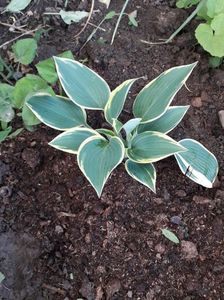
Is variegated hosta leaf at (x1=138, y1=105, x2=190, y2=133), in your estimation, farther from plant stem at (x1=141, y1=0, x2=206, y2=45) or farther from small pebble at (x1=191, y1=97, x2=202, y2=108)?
plant stem at (x1=141, y1=0, x2=206, y2=45)

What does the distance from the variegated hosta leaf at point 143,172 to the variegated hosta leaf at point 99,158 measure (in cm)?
10

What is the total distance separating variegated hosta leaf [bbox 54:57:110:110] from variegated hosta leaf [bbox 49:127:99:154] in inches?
3.1

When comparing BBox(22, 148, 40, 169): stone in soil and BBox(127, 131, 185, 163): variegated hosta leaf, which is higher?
BBox(127, 131, 185, 163): variegated hosta leaf

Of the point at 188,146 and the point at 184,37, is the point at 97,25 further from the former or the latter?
the point at 188,146

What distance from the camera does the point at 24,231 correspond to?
1554 mm

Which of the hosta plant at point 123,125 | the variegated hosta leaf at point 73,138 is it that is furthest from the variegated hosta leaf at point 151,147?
the variegated hosta leaf at point 73,138

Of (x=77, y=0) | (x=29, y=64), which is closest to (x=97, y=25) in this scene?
(x=77, y=0)

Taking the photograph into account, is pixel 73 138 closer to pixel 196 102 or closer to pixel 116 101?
pixel 116 101

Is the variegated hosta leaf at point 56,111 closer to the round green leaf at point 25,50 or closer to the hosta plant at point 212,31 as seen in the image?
the round green leaf at point 25,50

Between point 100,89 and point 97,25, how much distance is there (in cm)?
40

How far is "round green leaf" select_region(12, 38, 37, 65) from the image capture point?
66.4 inches

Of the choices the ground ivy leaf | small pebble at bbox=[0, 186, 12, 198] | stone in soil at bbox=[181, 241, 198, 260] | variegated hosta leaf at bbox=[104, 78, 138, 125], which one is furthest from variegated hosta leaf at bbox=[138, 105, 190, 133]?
the ground ivy leaf

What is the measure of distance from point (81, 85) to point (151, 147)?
0.90 ft

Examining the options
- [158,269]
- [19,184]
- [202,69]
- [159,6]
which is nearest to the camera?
[158,269]
